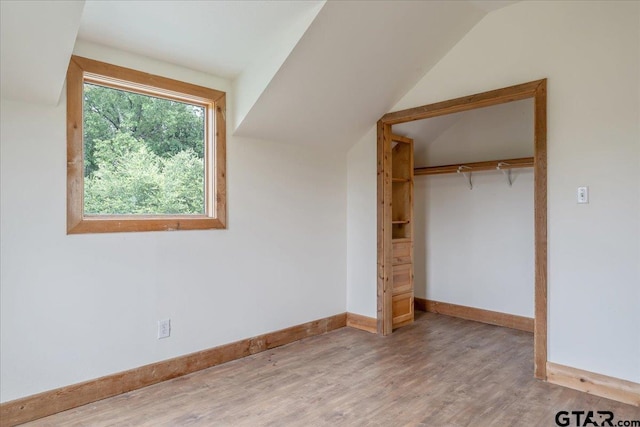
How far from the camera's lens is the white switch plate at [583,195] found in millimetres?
2691

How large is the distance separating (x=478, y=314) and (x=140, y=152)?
3.79 meters

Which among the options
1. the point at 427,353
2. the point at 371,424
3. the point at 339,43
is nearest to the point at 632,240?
the point at 427,353

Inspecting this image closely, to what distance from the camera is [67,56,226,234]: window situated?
2521mm

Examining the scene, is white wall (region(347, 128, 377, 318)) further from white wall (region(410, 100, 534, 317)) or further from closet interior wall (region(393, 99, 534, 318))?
white wall (region(410, 100, 534, 317))

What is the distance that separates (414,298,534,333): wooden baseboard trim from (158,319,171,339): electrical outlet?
3150 millimetres

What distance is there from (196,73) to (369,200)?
2039mm

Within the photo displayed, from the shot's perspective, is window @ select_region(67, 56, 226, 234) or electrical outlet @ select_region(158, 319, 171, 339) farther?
electrical outlet @ select_region(158, 319, 171, 339)

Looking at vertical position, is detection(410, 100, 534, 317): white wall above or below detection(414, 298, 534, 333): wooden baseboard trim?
above

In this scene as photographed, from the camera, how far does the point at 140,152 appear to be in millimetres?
2836

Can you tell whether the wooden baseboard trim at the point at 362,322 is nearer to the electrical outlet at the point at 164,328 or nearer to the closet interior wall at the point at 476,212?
the closet interior wall at the point at 476,212

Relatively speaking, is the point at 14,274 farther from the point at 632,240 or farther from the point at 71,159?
the point at 632,240

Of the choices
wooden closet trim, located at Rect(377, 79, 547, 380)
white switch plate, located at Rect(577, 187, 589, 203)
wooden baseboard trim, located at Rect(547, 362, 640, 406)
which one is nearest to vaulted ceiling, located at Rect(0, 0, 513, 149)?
wooden closet trim, located at Rect(377, 79, 547, 380)

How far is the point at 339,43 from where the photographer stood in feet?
9.34

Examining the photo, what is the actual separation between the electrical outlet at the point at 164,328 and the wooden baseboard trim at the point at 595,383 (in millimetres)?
2724
